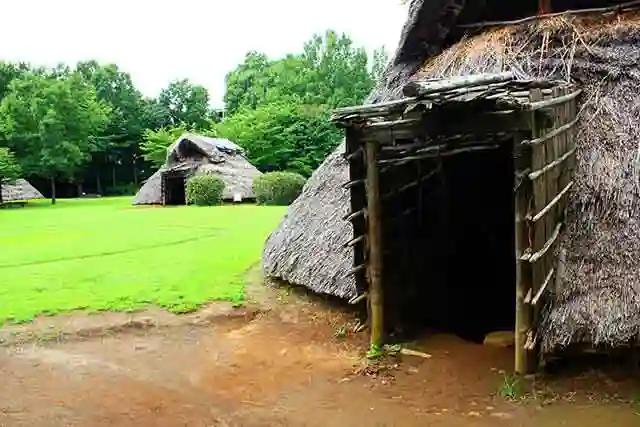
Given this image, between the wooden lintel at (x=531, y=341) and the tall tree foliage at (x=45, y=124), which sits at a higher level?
the tall tree foliage at (x=45, y=124)

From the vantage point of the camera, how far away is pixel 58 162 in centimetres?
3219

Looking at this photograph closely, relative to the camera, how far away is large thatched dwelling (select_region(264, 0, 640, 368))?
5574mm

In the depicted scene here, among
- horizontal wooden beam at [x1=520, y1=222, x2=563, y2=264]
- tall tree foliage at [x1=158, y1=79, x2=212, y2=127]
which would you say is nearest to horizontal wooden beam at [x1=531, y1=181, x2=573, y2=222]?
horizontal wooden beam at [x1=520, y1=222, x2=563, y2=264]

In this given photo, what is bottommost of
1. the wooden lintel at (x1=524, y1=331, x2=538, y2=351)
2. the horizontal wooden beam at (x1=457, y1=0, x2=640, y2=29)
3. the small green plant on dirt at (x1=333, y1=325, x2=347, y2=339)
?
the small green plant on dirt at (x1=333, y1=325, x2=347, y2=339)

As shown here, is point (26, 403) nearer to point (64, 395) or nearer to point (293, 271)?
point (64, 395)

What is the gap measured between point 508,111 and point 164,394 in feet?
12.8

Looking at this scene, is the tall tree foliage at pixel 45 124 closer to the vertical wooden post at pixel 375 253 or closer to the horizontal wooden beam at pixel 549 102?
the vertical wooden post at pixel 375 253

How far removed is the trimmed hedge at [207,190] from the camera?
90.0 ft

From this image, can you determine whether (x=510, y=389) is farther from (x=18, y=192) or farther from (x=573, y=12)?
(x=18, y=192)

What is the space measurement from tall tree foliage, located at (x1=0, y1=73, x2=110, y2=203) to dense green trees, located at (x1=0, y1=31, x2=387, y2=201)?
1.9 inches

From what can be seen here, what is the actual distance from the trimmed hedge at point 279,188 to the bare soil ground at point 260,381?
60.6 ft

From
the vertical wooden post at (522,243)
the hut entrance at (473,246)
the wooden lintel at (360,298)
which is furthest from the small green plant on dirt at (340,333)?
the vertical wooden post at (522,243)

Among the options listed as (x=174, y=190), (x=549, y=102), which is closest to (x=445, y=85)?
(x=549, y=102)

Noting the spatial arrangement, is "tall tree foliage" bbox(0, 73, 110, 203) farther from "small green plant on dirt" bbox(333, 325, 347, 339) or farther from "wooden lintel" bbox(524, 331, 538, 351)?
"wooden lintel" bbox(524, 331, 538, 351)
